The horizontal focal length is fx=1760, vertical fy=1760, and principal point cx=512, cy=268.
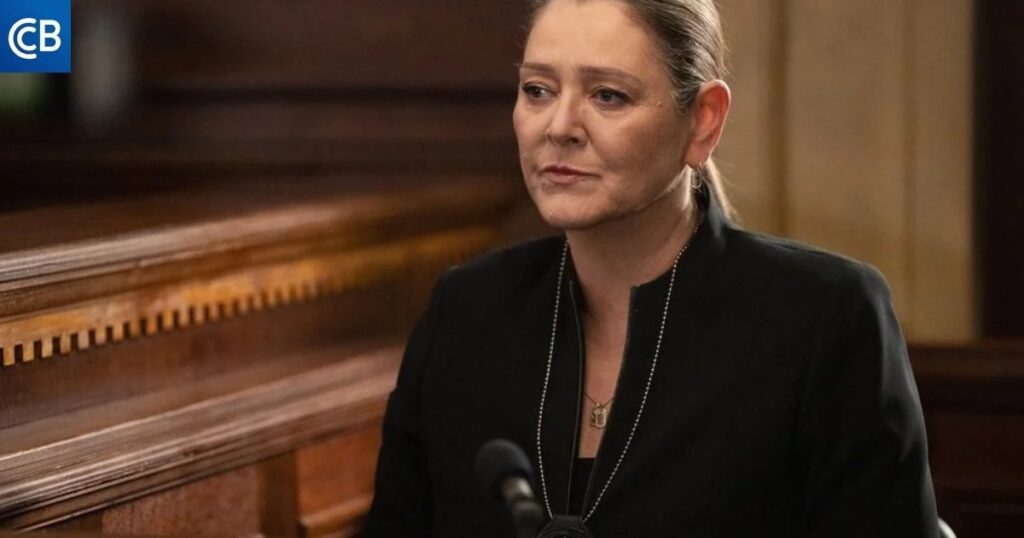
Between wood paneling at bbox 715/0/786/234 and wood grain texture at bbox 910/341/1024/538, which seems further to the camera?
wood paneling at bbox 715/0/786/234

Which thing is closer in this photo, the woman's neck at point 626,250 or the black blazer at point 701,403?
the black blazer at point 701,403

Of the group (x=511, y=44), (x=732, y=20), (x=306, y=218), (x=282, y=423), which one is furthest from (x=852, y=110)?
(x=282, y=423)

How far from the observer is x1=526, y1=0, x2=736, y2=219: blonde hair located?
2.29 meters

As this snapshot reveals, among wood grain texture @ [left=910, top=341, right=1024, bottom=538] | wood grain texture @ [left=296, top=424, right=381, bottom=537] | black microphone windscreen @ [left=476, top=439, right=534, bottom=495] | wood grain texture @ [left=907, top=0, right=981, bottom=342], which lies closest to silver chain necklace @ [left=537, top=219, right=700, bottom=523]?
black microphone windscreen @ [left=476, top=439, right=534, bottom=495]

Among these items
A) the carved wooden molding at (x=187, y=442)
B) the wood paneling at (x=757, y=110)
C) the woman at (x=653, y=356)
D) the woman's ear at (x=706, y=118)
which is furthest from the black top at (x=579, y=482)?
the wood paneling at (x=757, y=110)

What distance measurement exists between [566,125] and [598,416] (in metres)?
0.42

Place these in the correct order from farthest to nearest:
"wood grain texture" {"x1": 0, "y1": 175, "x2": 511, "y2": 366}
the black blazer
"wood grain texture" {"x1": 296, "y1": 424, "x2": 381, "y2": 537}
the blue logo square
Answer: the blue logo square
"wood grain texture" {"x1": 296, "y1": 424, "x2": 381, "y2": 537}
"wood grain texture" {"x1": 0, "y1": 175, "x2": 511, "y2": 366}
the black blazer

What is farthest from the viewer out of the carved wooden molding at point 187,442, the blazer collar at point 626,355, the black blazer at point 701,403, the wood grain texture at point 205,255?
the wood grain texture at point 205,255

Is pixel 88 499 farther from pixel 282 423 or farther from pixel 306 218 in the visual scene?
pixel 306 218

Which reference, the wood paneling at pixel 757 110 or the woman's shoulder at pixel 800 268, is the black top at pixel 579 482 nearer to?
the woman's shoulder at pixel 800 268

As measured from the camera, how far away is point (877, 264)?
15.1 feet

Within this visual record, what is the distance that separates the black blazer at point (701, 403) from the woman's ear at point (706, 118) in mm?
102

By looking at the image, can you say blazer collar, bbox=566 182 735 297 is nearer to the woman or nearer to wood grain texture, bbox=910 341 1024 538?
the woman

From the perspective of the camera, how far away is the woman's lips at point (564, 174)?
2252 millimetres
